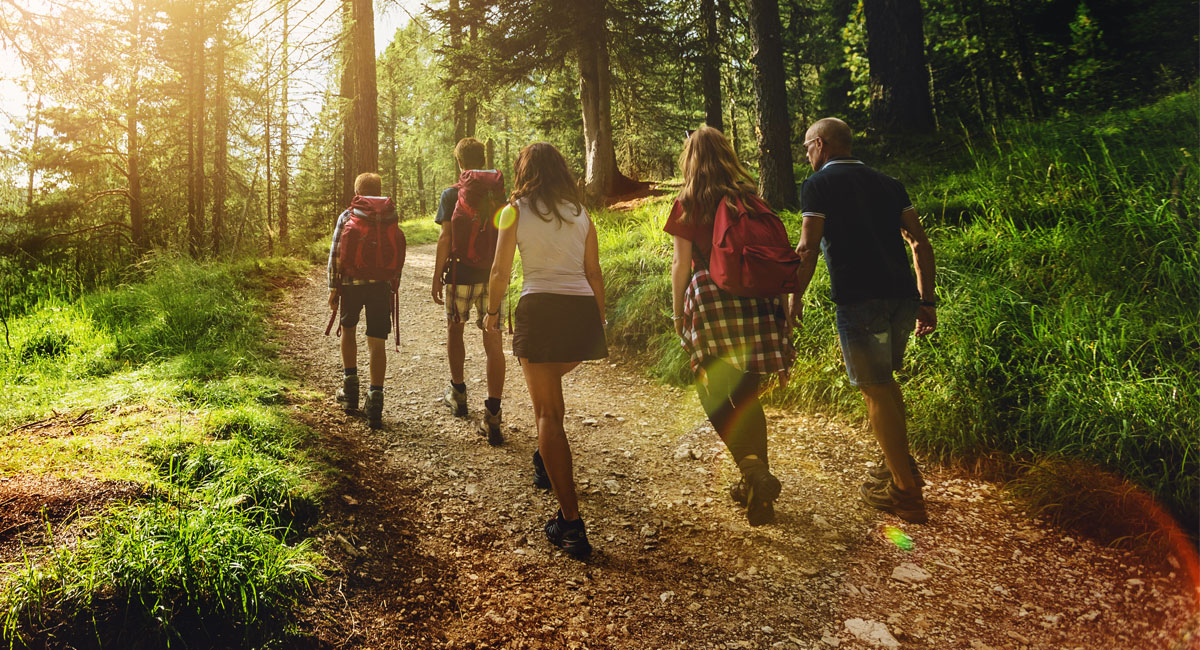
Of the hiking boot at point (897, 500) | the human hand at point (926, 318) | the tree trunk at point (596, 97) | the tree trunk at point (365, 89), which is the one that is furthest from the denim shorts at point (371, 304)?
the tree trunk at point (596, 97)

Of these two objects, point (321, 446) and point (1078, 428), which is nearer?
point (1078, 428)

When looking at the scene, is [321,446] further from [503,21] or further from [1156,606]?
[503,21]

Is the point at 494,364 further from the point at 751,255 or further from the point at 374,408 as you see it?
the point at 751,255

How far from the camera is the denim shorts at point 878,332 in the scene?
3.13 meters

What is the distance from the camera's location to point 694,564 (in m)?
3.04

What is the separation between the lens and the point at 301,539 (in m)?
2.87

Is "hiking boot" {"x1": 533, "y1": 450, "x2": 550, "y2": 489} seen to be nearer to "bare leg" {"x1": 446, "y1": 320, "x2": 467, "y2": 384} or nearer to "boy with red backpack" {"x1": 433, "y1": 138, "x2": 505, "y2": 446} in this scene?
"boy with red backpack" {"x1": 433, "y1": 138, "x2": 505, "y2": 446}

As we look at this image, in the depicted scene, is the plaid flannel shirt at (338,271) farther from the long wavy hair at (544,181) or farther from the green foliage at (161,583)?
the green foliage at (161,583)

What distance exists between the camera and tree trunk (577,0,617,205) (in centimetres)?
1198

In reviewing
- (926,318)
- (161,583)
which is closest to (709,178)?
(926,318)

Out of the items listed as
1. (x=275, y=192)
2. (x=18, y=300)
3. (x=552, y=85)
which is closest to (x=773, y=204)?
(x=18, y=300)

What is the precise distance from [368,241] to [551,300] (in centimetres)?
231

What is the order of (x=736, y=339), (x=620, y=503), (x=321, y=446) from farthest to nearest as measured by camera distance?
(x=321, y=446)
(x=620, y=503)
(x=736, y=339)

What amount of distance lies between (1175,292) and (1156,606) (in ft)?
7.87
